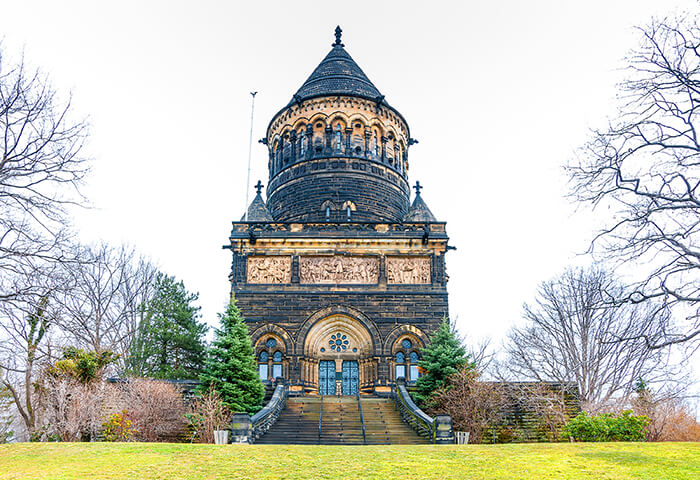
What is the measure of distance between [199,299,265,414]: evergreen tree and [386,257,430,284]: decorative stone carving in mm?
7848

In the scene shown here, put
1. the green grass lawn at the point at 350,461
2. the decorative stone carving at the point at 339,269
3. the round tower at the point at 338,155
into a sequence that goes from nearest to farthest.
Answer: the green grass lawn at the point at 350,461 < the decorative stone carving at the point at 339,269 < the round tower at the point at 338,155

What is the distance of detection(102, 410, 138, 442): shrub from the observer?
1644cm

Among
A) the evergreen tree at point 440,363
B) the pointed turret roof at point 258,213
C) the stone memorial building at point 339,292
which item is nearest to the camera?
the evergreen tree at point 440,363

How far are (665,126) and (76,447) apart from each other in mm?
13953

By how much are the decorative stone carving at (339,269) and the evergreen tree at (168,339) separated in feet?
27.3

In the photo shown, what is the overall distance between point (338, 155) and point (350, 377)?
1181 centimetres

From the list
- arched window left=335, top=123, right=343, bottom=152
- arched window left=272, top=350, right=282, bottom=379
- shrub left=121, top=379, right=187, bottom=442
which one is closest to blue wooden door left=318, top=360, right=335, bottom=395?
arched window left=272, top=350, right=282, bottom=379

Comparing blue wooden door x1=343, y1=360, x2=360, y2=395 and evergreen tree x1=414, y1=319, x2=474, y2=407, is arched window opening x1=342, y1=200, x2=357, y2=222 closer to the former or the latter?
blue wooden door x1=343, y1=360, x2=360, y2=395

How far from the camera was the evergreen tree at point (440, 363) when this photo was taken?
20500 mm

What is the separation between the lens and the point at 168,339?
31.7 meters

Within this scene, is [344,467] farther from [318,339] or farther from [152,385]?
[318,339]

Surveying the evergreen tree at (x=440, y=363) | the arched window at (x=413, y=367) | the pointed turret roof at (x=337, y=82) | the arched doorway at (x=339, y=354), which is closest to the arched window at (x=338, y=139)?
the pointed turret roof at (x=337, y=82)

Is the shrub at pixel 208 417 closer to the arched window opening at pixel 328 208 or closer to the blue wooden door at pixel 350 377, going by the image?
the blue wooden door at pixel 350 377

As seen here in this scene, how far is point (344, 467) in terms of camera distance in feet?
34.4
